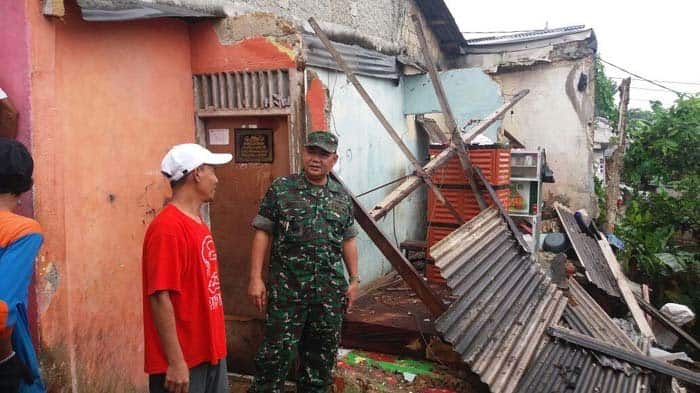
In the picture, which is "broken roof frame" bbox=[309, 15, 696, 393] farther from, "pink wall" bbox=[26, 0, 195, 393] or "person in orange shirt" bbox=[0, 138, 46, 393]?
"person in orange shirt" bbox=[0, 138, 46, 393]

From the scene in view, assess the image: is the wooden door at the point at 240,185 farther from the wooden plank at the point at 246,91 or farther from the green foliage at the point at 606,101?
the green foliage at the point at 606,101

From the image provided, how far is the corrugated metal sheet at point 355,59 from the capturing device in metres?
4.93

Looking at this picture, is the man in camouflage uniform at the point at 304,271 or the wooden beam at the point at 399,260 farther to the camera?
the wooden beam at the point at 399,260

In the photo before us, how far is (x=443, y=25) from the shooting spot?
30.2 ft

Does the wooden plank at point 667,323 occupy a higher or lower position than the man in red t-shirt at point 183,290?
lower

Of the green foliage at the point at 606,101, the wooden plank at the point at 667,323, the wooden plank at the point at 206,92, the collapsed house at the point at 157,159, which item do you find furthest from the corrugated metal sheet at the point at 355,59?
the green foliage at the point at 606,101

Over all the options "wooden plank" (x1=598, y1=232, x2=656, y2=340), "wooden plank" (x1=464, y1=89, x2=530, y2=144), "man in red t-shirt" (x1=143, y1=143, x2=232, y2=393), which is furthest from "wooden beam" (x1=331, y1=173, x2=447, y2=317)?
"wooden plank" (x1=598, y1=232, x2=656, y2=340)

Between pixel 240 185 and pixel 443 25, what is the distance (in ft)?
21.1

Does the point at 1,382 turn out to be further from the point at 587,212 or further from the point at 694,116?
the point at 694,116

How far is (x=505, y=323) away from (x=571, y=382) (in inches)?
25.2

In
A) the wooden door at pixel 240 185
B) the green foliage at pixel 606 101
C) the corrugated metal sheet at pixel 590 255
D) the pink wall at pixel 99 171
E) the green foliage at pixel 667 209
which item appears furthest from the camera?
the green foliage at pixel 606 101

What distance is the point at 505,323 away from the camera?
14.2ft

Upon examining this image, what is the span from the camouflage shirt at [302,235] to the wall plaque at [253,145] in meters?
0.64

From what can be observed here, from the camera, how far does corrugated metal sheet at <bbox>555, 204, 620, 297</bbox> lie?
22.9ft
